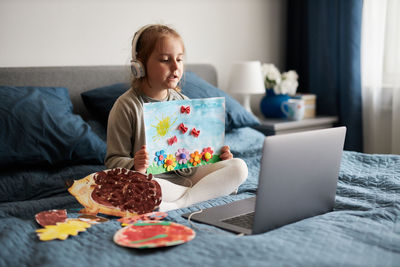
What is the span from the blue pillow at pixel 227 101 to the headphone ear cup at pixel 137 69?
0.65 m

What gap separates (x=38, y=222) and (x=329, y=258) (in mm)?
824

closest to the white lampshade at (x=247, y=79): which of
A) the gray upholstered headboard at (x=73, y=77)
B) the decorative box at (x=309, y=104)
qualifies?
the decorative box at (x=309, y=104)

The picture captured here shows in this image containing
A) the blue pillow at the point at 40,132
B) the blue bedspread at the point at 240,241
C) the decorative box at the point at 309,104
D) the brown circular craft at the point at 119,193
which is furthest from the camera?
the decorative box at the point at 309,104

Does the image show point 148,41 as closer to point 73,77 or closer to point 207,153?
point 207,153

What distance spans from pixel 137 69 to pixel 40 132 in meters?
0.49

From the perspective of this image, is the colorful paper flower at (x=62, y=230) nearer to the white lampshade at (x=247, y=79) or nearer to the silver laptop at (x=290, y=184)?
the silver laptop at (x=290, y=184)

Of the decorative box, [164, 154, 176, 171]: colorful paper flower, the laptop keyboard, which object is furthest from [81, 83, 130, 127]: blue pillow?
the decorative box

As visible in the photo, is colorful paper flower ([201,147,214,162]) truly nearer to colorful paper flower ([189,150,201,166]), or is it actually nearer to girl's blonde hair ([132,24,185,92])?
colorful paper flower ([189,150,201,166])

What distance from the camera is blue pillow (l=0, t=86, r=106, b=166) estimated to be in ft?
5.85

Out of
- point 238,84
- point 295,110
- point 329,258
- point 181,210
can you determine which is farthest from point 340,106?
point 329,258

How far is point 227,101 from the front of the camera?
2512 millimetres

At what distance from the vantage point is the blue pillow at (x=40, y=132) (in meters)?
1.78

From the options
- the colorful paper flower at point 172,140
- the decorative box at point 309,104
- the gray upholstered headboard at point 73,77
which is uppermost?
the gray upholstered headboard at point 73,77

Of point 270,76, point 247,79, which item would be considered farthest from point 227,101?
point 270,76
